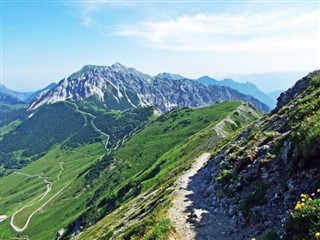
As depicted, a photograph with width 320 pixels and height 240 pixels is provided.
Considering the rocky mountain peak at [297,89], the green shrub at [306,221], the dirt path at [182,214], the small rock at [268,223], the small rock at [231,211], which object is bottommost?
the dirt path at [182,214]

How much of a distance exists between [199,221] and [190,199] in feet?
31.2

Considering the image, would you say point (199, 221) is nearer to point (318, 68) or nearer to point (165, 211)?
point (165, 211)

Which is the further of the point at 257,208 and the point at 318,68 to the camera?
the point at 318,68

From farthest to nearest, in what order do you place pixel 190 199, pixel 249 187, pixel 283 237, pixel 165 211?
pixel 190 199 < pixel 165 211 < pixel 249 187 < pixel 283 237

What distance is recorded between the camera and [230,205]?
30.4m

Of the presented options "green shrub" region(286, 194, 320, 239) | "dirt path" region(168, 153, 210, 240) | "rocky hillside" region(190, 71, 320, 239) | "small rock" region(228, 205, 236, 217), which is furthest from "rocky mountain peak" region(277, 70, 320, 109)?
"green shrub" region(286, 194, 320, 239)

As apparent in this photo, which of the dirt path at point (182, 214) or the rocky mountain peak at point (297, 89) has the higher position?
the rocky mountain peak at point (297, 89)

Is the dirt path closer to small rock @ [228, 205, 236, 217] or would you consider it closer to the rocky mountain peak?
small rock @ [228, 205, 236, 217]

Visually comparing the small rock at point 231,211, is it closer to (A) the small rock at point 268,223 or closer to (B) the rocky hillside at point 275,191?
(B) the rocky hillside at point 275,191

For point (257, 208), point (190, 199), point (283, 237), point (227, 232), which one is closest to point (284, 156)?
point (257, 208)

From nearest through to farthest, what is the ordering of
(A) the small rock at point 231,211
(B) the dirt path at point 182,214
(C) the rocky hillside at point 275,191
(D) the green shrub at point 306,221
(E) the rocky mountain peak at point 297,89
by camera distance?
(D) the green shrub at point 306,221, (C) the rocky hillside at point 275,191, (B) the dirt path at point 182,214, (A) the small rock at point 231,211, (E) the rocky mountain peak at point 297,89

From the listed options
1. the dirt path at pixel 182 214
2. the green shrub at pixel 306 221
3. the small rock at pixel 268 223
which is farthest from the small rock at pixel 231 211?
the green shrub at pixel 306 221

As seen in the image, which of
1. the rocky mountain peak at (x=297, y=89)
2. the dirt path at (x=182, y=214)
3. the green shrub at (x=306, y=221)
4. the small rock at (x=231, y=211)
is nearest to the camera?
the green shrub at (x=306, y=221)

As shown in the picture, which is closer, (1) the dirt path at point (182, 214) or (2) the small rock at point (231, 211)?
(1) the dirt path at point (182, 214)
